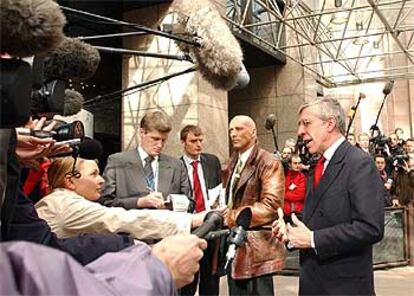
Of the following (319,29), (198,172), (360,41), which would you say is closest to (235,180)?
(198,172)

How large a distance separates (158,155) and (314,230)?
131cm

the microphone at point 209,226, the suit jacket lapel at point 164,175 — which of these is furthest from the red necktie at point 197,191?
the microphone at point 209,226

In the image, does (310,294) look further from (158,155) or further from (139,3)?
(139,3)

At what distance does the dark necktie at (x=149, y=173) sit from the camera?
121 inches

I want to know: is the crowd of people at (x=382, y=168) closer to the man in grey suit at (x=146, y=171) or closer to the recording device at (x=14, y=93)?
the man in grey suit at (x=146, y=171)

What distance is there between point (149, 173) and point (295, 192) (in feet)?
11.0

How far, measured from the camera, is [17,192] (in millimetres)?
1202

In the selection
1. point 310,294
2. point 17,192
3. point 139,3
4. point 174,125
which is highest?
point 139,3

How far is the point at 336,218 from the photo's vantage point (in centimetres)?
204

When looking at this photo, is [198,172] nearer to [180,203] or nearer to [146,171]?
[146,171]

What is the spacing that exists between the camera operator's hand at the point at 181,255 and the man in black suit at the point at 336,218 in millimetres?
1117

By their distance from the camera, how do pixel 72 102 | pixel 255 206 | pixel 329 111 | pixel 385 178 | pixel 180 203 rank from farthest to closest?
pixel 385 178, pixel 255 206, pixel 180 203, pixel 329 111, pixel 72 102

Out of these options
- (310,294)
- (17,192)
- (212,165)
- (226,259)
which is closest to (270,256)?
(310,294)

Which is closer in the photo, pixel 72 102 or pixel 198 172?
pixel 72 102
